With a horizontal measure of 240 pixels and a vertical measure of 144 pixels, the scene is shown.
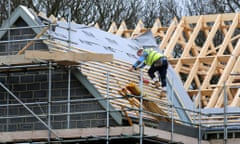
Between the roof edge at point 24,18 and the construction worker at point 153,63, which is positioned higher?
the roof edge at point 24,18

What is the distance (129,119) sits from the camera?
21.5 m

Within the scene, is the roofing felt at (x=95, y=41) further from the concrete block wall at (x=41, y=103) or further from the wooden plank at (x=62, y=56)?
the wooden plank at (x=62, y=56)

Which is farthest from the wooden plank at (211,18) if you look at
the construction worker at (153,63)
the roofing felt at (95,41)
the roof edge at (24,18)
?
the roof edge at (24,18)

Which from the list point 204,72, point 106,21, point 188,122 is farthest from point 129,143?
point 106,21

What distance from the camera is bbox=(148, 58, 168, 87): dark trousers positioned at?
2372cm

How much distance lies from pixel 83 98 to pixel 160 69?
254cm

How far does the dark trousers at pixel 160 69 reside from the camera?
77.8 feet

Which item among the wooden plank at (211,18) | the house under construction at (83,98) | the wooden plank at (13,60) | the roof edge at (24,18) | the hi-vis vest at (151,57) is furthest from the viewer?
the wooden plank at (211,18)

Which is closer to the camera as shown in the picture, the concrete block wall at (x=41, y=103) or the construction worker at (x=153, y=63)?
the concrete block wall at (x=41, y=103)

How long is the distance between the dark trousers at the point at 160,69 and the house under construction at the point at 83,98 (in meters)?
0.40

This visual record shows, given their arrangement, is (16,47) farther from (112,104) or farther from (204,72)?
(204,72)

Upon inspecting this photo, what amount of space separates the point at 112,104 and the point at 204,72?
703 cm

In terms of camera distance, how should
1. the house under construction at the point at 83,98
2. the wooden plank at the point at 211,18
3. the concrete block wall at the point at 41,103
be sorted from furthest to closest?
the wooden plank at the point at 211,18 → the concrete block wall at the point at 41,103 → the house under construction at the point at 83,98

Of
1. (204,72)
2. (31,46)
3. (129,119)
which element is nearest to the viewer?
(129,119)
